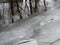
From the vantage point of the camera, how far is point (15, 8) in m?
7.36

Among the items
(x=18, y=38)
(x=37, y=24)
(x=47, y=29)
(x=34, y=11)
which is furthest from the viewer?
(x=34, y=11)

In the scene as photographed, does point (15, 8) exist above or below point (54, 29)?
above

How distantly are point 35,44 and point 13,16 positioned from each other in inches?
122

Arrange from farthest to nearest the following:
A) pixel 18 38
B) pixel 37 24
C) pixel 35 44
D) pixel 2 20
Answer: pixel 2 20, pixel 37 24, pixel 18 38, pixel 35 44

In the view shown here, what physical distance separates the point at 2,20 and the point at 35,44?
2.90 metres

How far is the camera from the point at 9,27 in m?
5.85

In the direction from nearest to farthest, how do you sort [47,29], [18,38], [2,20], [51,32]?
[18,38], [51,32], [47,29], [2,20]

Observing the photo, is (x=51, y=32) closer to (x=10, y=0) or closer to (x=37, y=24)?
(x=37, y=24)

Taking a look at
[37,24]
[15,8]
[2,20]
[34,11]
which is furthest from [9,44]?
[34,11]

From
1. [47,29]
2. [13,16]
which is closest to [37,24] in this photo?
[47,29]

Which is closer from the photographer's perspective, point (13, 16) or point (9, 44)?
point (9, 44)

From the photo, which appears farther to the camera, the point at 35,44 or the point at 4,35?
the point at 4,35

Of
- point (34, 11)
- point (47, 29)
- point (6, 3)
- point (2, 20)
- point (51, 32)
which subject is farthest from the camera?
point (34, 11)

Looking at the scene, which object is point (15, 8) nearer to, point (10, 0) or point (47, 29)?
Result: point (10, 0)
